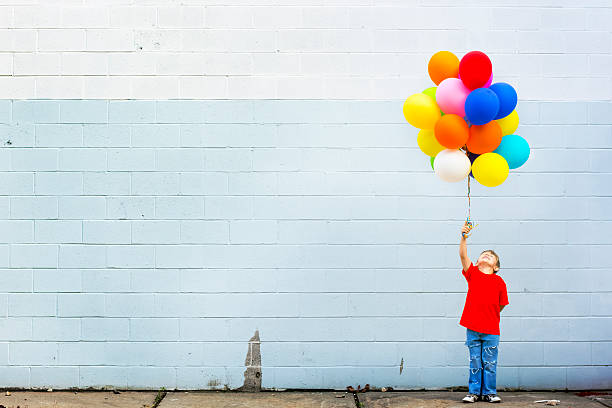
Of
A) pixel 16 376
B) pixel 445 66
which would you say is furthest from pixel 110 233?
pixel 445 66

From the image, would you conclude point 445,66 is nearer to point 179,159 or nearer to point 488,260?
point 488,260

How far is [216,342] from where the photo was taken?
19.8 ft

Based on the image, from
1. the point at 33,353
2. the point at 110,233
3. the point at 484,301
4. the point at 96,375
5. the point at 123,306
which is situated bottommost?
the point at 96,375

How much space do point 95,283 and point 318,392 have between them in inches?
85.6

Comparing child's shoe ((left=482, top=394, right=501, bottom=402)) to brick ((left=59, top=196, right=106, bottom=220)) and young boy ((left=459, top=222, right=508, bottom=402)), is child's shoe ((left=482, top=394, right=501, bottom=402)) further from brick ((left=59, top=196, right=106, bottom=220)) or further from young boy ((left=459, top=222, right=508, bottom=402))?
brick ((left=59, top=196, right=106, bottom=220))

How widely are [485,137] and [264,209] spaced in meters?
2.08

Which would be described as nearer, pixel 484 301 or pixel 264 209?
pixel 484 301

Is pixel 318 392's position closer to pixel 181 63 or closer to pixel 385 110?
pixel 385 110

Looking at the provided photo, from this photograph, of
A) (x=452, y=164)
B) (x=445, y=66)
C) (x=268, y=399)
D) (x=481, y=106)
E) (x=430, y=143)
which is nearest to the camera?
(x=481, y=106)

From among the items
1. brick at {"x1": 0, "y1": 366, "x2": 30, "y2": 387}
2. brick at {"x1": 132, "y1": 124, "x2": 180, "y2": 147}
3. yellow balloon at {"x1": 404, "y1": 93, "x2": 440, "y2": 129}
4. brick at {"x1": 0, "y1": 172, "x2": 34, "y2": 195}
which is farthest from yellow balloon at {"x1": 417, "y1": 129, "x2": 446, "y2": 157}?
brick at {"x1": 0, "y1": 366, "x2": 30, "y2": 387}

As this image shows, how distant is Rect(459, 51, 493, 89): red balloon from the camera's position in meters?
4.69

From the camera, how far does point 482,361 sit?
18.2 ft

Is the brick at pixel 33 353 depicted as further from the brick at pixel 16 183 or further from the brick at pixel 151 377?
the brick at pixel 16 183

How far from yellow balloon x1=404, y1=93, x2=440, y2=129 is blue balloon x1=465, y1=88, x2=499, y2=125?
0.26m
